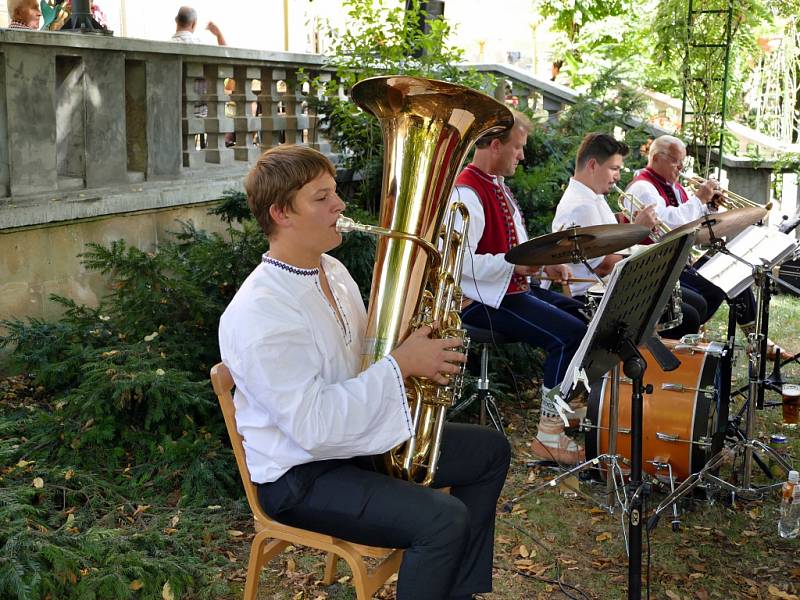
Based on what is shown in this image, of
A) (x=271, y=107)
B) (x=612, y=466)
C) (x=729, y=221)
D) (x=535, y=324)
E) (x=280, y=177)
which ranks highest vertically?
(x=271, y=107)

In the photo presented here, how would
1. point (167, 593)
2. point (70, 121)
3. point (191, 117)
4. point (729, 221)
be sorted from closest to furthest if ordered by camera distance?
point (167, 593), point (729, 221), point (70, 121), point (191, 117)

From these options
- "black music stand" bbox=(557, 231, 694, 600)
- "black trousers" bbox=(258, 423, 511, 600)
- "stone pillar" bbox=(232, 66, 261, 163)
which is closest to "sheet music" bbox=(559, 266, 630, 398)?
"black music stand" bbox=(557, 231, 694, 600)

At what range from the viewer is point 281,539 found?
2.75 m

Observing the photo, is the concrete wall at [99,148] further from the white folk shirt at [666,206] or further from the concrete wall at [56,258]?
the white folk shirt at [666,206]

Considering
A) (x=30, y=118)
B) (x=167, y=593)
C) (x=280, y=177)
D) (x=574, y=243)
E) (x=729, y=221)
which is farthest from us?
(x=30, y=118)

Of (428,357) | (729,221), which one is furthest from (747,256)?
(428,357)

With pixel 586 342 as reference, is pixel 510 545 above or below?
below

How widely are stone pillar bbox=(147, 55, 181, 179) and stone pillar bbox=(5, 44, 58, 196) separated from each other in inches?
28.4

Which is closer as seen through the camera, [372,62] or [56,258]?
[56,258]

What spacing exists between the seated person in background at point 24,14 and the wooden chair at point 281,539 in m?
5.36

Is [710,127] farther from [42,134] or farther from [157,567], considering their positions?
[157,567]

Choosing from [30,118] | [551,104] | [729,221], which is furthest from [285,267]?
[551,104]

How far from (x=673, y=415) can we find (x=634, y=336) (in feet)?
3.76

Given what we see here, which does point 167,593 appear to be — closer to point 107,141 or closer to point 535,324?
point 535,324
